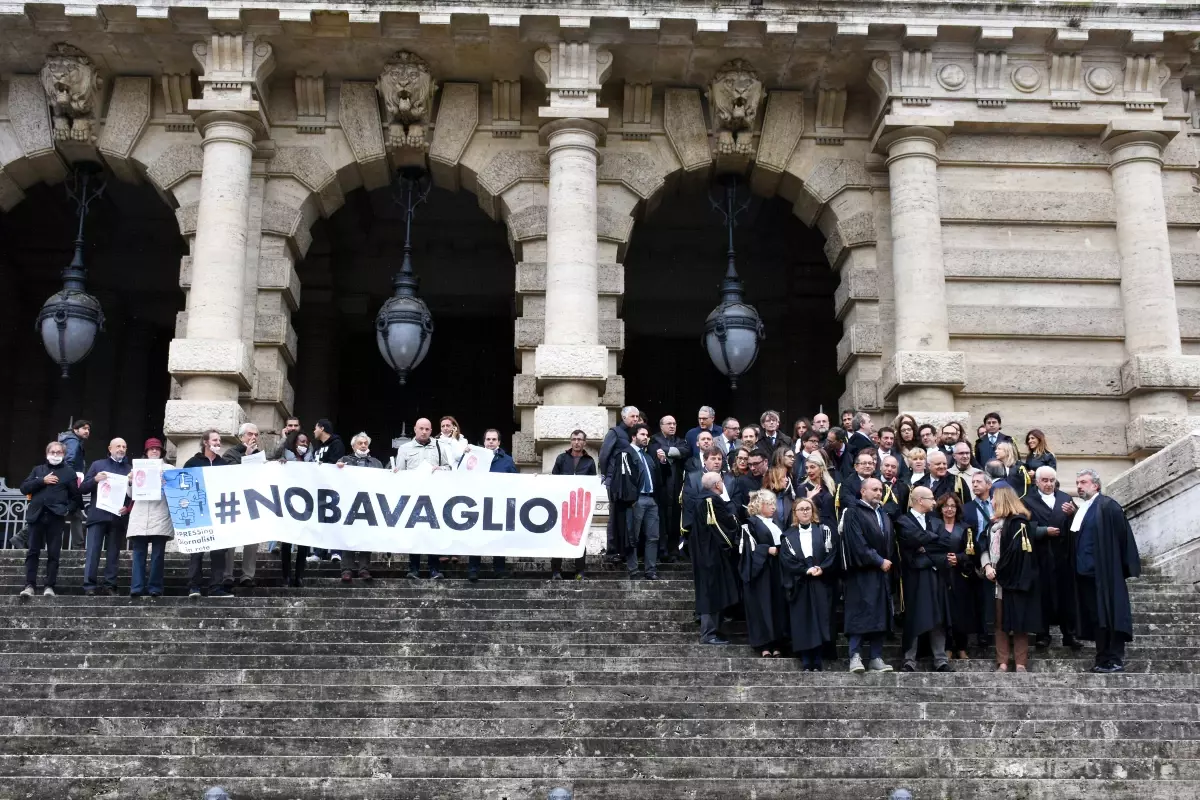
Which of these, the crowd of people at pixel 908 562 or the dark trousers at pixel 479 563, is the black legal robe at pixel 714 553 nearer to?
the crowd of people at pixel 908 562

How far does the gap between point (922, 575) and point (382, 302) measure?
14911 millimetres

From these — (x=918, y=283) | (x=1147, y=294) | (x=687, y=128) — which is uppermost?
(x=687, y=128)

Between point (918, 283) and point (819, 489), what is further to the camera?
point (918, 283)

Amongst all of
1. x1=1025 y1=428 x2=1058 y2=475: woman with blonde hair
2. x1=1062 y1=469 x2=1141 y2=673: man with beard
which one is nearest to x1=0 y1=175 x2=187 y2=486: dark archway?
x1=1025 y1=428 x2=1058 y2=475: woman with blonde hair

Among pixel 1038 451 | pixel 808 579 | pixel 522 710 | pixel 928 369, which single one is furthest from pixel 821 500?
pixel 928 369

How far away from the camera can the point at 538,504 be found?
13719 millimetres

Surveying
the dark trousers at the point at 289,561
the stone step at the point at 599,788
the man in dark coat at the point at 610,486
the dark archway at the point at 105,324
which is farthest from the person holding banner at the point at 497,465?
the dark archway at the point at 105,324

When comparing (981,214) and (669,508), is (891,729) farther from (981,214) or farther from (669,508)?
(981,214)

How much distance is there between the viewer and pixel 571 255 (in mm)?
17172

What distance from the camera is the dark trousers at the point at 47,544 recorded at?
1279 centimetres

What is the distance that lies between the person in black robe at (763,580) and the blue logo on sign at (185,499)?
4.92 metres

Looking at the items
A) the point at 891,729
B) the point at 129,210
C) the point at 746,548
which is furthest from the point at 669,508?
the point at 129,210

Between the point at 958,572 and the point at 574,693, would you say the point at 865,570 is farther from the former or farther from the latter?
the point at 574,693

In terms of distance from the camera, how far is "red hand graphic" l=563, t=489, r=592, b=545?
13641 mm
